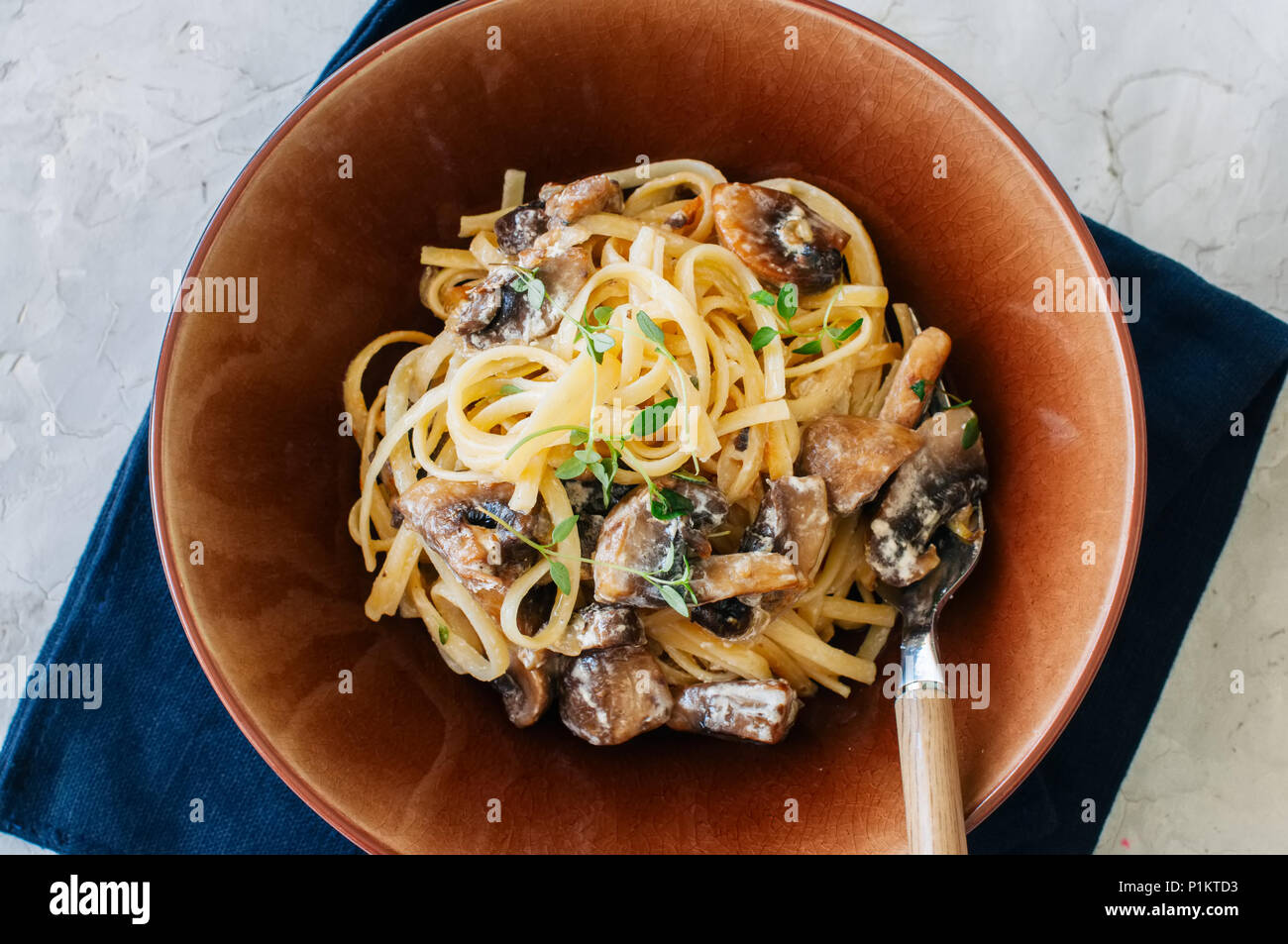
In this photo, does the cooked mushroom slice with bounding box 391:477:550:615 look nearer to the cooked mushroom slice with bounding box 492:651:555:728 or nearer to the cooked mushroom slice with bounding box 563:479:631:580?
the cooked mushroom slice with bounding box 563:479:631:580

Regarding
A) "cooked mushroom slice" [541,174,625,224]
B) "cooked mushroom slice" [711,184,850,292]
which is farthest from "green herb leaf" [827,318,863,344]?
"cooked mushroom slice" [541,174,625,224]

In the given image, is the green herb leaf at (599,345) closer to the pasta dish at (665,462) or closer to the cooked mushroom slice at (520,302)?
the pasta dish at (665,462)

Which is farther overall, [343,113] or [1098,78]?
[1098,78]

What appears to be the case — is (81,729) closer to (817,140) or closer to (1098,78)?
(817,140)
